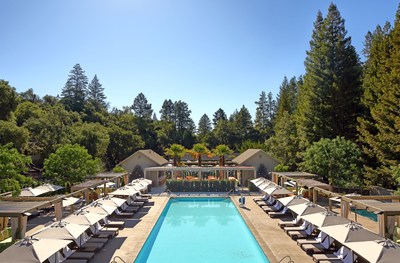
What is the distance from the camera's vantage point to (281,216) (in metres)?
20.4

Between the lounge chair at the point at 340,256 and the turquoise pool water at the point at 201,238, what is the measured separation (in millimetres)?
1963

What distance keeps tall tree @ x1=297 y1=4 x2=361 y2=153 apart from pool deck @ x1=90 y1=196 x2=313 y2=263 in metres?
15.8

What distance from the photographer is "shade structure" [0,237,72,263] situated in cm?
921

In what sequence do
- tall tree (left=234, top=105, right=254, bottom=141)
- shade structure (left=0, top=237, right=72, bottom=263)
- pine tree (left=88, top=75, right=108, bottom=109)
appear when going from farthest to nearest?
pine tree (left=88, top=75, right=108, bottom=109) → tall tree (left=234, top=105, right=254, bottom=141) → shade structure (left=0, top=237, right=72, bottom=263)

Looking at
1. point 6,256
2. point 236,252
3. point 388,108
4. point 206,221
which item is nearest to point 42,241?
point 6,256

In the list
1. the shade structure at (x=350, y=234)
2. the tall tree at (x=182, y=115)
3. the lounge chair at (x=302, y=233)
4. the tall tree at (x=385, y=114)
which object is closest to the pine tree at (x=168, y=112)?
the tall tree at (x=182, y=115)

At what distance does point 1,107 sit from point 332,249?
3024 centimetres

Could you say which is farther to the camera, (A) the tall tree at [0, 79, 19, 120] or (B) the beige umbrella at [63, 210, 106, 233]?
(A) the tall tree at [0, 79, 19, 120]

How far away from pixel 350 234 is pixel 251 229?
6.81 metres

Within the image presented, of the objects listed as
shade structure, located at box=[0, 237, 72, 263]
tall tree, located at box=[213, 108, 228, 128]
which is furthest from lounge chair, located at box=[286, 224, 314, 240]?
tall tree, located at box=[213, 108, 228, 128]

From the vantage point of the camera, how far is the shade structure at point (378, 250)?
9227mm

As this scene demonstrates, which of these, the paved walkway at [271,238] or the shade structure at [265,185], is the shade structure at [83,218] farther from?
the shade structure at [265,185]

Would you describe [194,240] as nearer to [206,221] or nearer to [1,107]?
[206,221]

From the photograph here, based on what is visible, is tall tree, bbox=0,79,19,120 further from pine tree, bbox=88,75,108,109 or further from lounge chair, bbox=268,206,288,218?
pine tree, bbox=88,75,108,109
